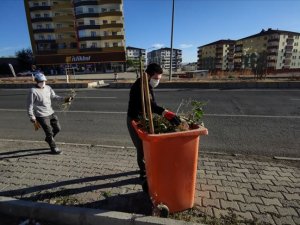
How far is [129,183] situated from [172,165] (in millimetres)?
1204

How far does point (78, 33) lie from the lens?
5612 cm

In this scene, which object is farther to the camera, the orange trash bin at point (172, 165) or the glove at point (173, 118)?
the glove at point (173, 118)

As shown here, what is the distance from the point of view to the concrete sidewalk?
2801mm

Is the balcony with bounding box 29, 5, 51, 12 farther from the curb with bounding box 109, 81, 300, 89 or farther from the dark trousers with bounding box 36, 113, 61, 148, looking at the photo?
the dark trousers with bounding box 36, 113, 61, 148

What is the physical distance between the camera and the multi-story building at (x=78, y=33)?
179 feet

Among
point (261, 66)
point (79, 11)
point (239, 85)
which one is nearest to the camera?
point (239, 85)

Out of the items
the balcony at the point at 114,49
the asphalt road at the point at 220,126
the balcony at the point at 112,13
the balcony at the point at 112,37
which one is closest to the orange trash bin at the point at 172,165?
the asphalt road at the point at 220,126

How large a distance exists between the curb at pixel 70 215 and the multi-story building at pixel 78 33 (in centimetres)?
5365

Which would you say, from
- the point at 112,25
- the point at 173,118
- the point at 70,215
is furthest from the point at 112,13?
the point at 70,215

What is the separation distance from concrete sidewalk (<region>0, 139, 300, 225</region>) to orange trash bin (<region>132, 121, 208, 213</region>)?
25 centimetres

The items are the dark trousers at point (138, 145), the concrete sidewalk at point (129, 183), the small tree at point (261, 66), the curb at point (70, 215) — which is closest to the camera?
the curb at point (70, 215)

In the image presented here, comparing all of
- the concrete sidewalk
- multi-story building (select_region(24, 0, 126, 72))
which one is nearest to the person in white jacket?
the concrete sidewalk

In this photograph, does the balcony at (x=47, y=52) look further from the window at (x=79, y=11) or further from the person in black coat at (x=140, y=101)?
the person in black coat at (x=140, y=101)

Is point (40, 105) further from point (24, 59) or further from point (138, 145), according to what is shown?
point (24, 59)
